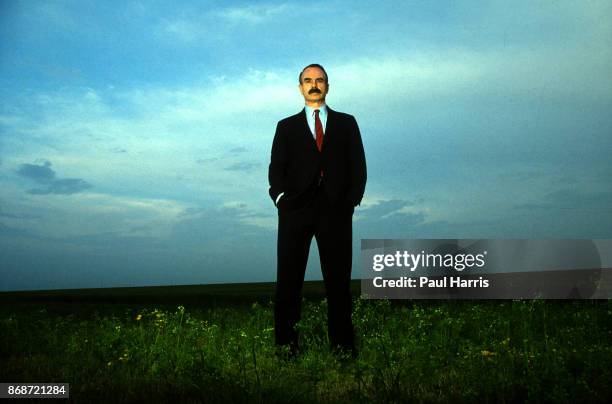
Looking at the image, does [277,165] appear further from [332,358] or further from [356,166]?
[332,358]

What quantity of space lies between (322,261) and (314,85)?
2237 mm

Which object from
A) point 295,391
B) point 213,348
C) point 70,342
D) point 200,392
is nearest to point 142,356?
point 213,348

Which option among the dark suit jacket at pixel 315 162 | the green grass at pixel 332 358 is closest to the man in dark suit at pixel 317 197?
the dark suit jacket at pixel 315 162

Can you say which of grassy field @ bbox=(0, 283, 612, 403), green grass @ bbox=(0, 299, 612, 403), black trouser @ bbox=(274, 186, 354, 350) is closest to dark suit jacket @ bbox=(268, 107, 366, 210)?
black trouser @ bbox=(274, 186, 354, 350)

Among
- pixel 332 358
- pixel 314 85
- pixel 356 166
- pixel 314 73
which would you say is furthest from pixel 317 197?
pixel 332 358

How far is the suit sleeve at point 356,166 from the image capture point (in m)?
7.79

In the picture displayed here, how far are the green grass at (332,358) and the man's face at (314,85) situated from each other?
116 inches

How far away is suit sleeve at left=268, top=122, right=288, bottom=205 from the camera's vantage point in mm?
7895

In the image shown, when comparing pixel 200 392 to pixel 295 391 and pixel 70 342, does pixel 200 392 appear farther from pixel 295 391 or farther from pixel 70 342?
pixel 70 342

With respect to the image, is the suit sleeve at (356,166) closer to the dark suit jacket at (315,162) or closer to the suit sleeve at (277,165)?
the dark suit jacket at (315,162)

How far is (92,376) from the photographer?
715 centimetres

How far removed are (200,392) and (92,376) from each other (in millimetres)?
1881

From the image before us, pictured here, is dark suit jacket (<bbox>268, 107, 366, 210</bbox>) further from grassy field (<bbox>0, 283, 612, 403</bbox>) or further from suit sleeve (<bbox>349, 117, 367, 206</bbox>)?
grassy field (<bbox>0, 283, 612, 403</bbox>)

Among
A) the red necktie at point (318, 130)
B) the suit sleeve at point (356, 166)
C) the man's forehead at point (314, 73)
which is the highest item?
the man's forehead at point (314, 73)
